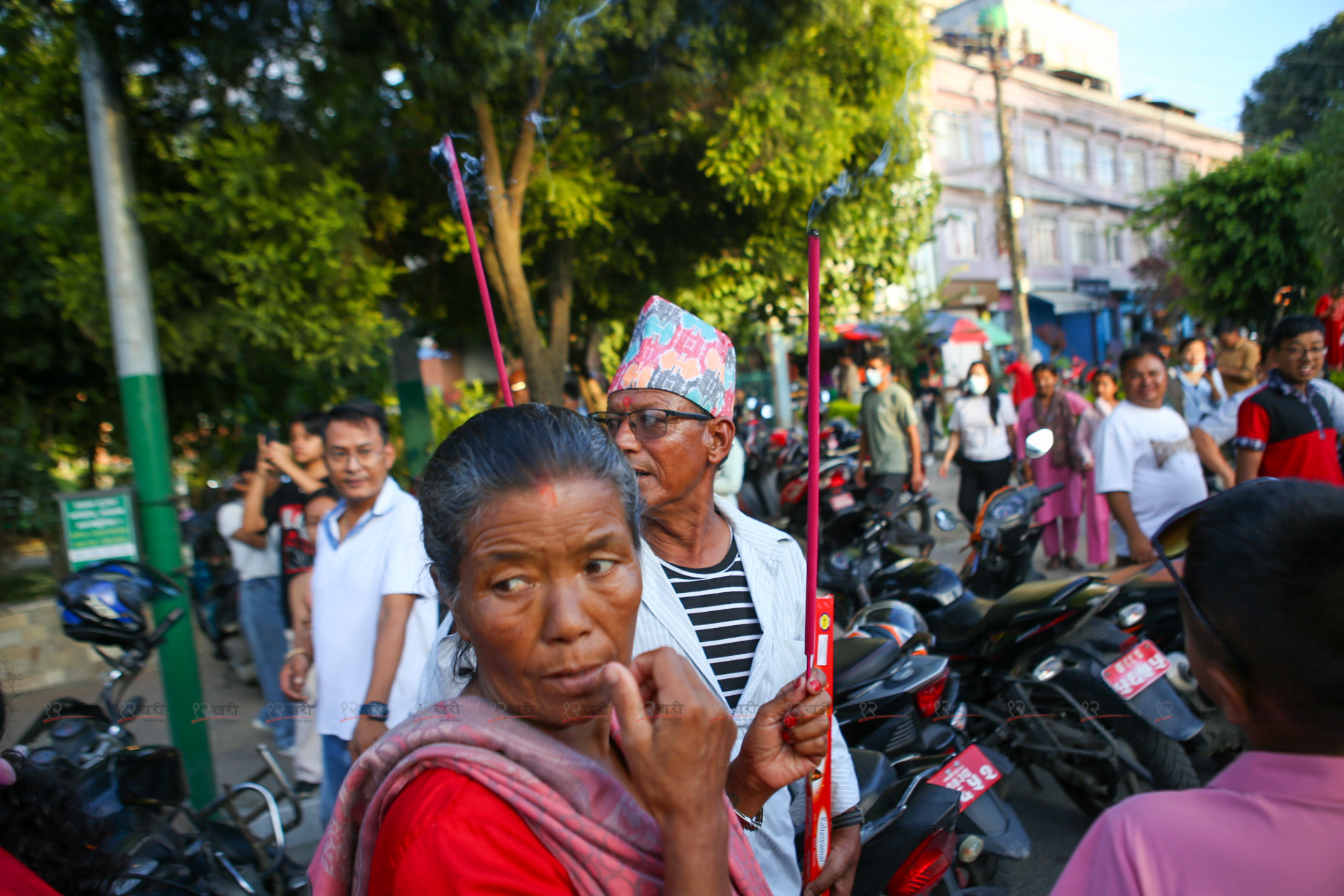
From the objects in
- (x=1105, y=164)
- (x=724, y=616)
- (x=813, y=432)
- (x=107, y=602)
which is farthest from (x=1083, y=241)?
(x=813, y=432)

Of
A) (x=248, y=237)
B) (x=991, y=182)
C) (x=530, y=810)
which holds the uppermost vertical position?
(x=991, y=182)

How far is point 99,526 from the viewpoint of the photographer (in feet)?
12.6

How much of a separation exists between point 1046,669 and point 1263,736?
6.99ft

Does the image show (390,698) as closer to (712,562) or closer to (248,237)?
(712,562)

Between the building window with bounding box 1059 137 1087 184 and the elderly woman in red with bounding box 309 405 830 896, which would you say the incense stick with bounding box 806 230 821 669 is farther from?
the building window with bounding box 1059 137 1087 184

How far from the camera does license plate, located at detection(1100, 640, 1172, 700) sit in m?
3.07

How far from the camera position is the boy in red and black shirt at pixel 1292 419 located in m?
3.99

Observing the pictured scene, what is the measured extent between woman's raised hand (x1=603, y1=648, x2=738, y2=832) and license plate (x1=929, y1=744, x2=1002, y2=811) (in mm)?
1662

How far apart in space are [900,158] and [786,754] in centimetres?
703

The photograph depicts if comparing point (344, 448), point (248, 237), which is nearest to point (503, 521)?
point (344, 448)

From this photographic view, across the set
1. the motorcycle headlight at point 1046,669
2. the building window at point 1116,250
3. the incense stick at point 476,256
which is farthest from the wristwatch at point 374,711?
the building window at point 1116,250

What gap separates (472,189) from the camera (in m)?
2.43

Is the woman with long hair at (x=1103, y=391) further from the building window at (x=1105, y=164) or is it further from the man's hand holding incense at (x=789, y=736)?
the building window at (x=1105, y=164)

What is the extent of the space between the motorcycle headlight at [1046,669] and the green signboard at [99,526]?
3700mm
